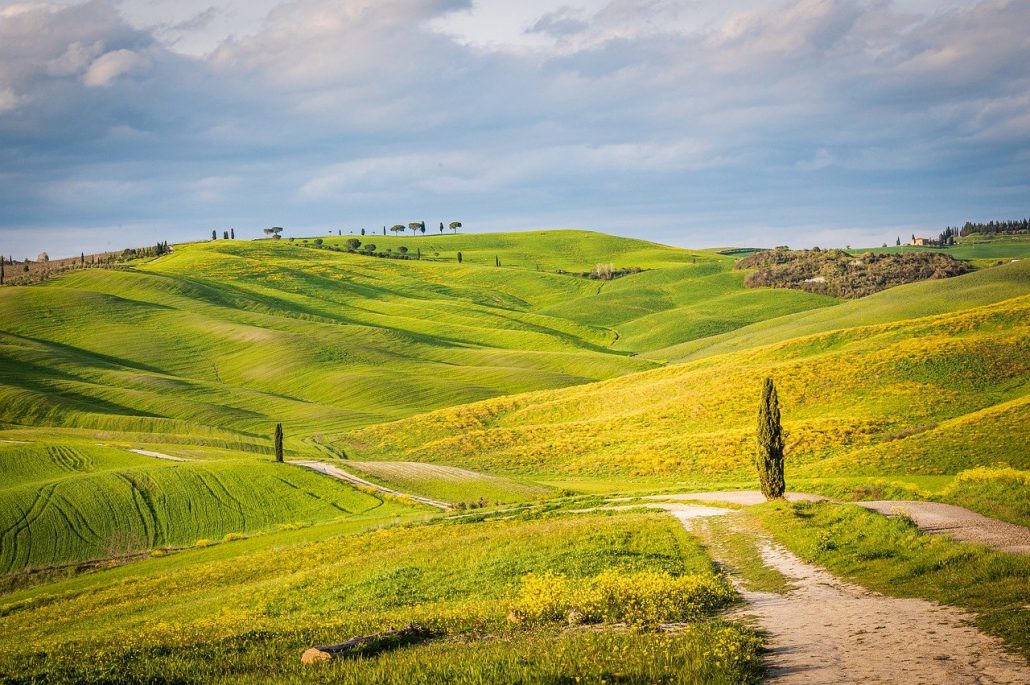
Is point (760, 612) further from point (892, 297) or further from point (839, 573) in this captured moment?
point (892, 297)

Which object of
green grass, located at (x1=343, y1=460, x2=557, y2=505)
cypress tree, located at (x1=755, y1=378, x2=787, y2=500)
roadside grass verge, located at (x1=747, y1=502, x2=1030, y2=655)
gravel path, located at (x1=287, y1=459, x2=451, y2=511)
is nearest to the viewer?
roadside grass verge, located at (x1=747, y1=502, x2=1030, y2=655)

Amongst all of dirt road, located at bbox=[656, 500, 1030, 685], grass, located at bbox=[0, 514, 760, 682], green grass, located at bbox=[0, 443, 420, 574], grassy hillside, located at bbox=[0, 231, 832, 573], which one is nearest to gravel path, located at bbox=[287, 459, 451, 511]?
green grass, located at bbox=[0, 443, 420, 574]

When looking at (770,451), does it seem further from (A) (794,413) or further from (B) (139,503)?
(B) (139,503)

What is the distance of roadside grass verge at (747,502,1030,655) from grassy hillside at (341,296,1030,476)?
844 inches

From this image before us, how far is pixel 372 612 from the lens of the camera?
83.0 ft

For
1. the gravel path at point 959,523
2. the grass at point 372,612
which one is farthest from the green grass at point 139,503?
the gravel path at point 959,523

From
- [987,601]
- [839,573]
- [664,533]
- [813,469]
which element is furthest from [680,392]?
[987,601]

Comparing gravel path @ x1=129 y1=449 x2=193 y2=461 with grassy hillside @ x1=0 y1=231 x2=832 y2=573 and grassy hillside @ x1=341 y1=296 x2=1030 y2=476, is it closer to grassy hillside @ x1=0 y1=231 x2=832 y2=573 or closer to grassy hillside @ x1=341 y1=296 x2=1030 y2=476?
grassy hillside @ x1=0 y1=231 x2=832 y2=573

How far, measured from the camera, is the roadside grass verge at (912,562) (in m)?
18.5

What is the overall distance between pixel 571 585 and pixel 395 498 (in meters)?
38.1

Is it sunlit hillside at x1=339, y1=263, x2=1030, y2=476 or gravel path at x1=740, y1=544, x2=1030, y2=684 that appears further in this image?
sunlit hillside at x1=339, y1=263, x2=1030, y2=476

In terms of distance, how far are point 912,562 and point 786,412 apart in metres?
49.7

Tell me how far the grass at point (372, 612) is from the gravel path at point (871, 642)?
1.04 metres

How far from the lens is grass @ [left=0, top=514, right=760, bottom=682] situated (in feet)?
52.8
